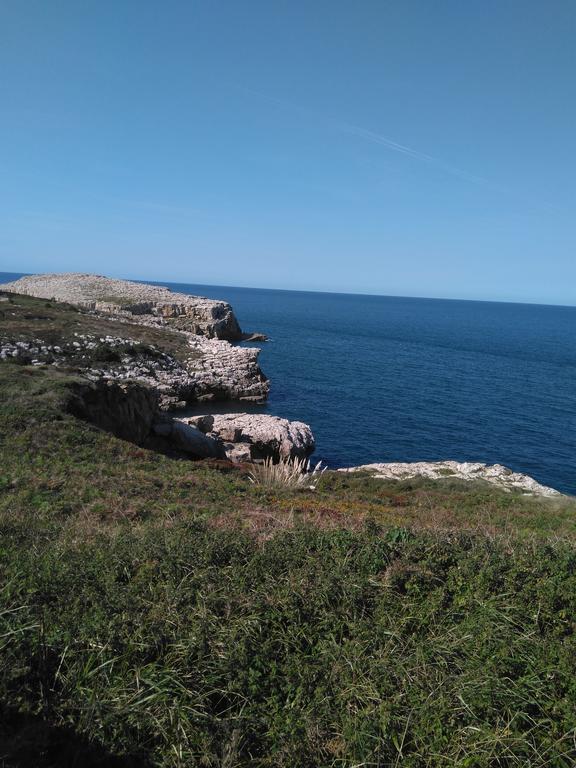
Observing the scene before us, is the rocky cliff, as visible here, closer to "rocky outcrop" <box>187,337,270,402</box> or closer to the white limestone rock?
"rocky outcrop" <box>187,337,270,402</box>

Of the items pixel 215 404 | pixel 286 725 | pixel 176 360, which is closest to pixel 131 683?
pixel 286 725

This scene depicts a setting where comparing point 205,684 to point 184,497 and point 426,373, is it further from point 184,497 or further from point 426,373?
point 426,373

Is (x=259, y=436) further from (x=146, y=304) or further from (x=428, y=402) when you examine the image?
(x=146, y=304)

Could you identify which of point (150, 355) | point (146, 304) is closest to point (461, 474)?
point (150, 355)

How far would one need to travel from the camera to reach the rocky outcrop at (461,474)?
23750 millimetres

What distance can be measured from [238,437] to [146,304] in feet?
163

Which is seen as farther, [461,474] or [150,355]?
[150,355]

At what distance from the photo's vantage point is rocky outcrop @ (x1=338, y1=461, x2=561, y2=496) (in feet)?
77.9

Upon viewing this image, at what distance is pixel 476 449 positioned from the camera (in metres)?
34.6

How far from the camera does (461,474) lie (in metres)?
25.6

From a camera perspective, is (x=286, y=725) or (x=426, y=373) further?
(x=426, y=373)

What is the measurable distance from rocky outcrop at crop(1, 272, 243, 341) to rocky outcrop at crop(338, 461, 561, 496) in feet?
154

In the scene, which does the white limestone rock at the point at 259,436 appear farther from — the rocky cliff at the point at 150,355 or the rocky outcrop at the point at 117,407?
the rocky cliff at the point at 150,355

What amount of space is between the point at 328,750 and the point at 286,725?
468mm
